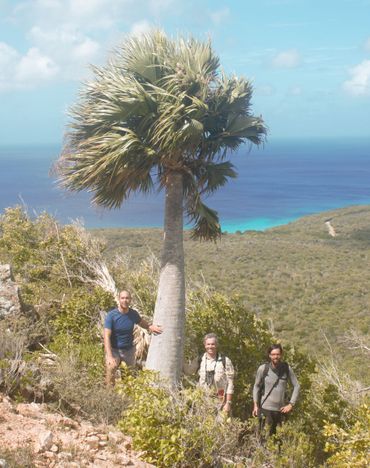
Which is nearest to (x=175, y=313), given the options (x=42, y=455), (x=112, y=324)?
(x=112, y=324)

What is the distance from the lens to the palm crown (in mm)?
6547

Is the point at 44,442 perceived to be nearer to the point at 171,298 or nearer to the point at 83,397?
the point at 83,397

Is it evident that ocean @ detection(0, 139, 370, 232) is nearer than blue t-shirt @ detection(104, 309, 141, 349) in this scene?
No

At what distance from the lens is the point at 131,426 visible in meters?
4.75

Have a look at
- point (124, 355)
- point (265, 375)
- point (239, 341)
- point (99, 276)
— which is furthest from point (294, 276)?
point (265, 375)

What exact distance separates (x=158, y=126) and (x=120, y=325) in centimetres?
239

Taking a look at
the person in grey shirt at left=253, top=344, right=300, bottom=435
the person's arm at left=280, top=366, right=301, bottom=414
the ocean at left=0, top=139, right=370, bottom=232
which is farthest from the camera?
the ocean at left=0, top=139, right=370, bottom=232

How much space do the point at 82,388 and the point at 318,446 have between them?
9.41 feet

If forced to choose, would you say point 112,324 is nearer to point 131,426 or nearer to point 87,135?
point 131,426

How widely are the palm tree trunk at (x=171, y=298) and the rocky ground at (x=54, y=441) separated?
5.81 feet

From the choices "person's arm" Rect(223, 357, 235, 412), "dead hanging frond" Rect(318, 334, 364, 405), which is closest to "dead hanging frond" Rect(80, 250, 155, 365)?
"person's arm" Rect(223, 357, 235, 412)

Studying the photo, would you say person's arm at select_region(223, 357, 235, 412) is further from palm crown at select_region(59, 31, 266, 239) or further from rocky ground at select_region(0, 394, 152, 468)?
palm crown at select_region(59, 31, 266, 239)

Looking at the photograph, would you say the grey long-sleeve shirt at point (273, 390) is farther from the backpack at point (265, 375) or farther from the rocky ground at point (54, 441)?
the rocky ground at point (54, 441)

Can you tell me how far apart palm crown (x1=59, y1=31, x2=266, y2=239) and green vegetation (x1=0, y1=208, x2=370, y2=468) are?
198cm
